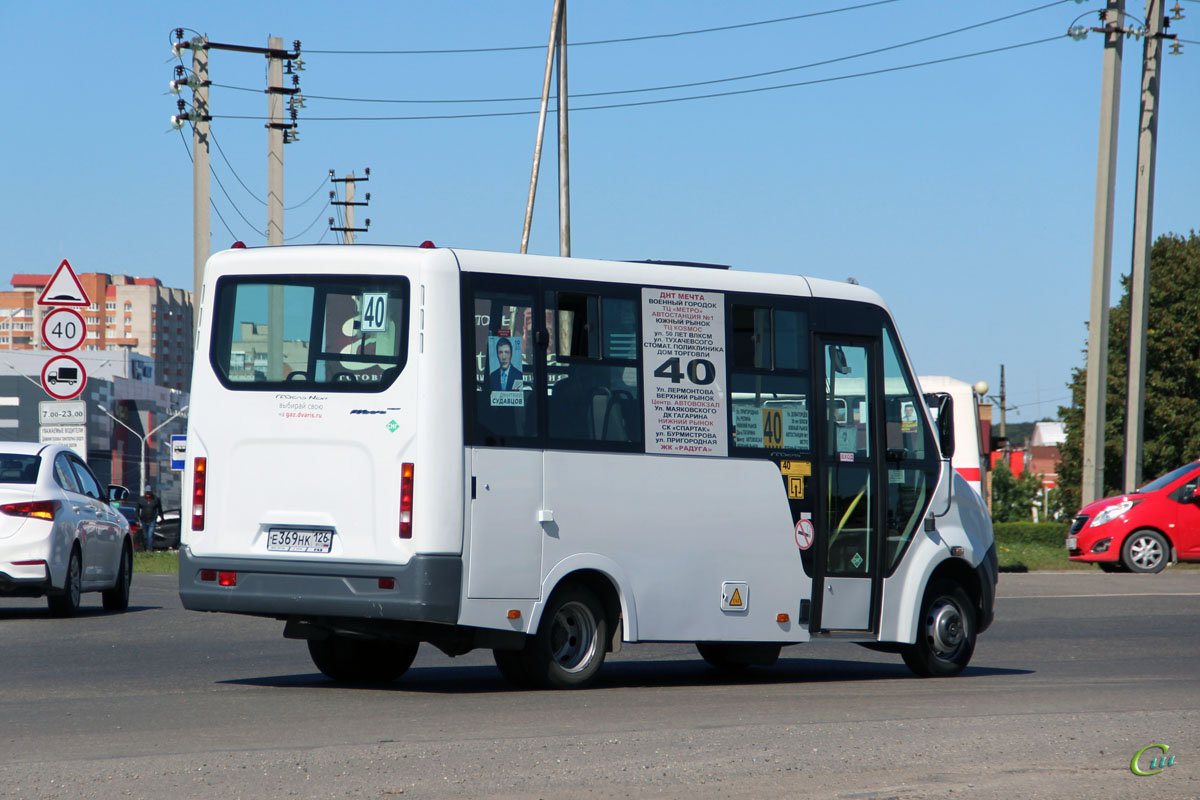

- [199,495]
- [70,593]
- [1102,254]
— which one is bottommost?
[70,593]

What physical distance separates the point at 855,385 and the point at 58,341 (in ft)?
36.7

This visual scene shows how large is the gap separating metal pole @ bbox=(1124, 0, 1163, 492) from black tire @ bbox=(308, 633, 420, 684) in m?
27.9

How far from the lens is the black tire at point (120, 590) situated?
19266mm

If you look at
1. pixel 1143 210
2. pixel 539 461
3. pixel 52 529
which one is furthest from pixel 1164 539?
pixel 539 461

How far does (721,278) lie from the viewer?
12203 millimetres

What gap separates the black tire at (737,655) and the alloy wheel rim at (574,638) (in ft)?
3.36

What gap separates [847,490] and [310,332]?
402cm

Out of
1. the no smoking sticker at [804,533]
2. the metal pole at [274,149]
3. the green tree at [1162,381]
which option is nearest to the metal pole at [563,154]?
the metal pole at [274,149]

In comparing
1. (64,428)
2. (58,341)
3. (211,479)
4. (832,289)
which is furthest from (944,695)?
(64,428)

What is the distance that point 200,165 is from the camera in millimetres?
34031

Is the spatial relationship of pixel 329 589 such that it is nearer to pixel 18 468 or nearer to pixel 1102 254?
pixel 18 468

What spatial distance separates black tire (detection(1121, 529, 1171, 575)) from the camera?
2966 cm

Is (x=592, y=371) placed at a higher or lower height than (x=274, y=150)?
lower

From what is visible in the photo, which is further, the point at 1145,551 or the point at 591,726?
the point at 1145,551
